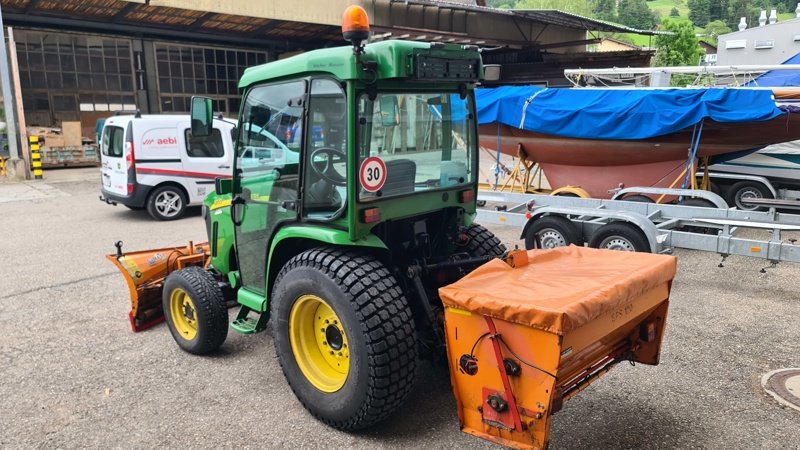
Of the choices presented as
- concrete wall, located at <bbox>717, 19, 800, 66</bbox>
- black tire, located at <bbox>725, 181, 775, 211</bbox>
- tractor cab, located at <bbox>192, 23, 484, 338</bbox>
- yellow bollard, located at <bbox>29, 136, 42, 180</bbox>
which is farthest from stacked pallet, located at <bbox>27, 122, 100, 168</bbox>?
concrete wall, located at <bbox>717, 19, 800, 66</bbox>

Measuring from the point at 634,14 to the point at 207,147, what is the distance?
356ft

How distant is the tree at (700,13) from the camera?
106875 millimetres

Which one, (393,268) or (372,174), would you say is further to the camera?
(393,268)

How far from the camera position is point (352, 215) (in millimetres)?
3330

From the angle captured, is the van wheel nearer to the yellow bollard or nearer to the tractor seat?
the yellow bollard

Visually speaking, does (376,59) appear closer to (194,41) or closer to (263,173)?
(263,173)

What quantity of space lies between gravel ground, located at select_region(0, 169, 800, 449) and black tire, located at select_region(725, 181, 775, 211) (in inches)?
172

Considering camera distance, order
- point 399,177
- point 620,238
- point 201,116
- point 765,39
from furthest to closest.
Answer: point 765,39
point 620,238
point 201,116
point 399,177

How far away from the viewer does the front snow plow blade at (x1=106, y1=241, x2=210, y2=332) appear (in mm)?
5008

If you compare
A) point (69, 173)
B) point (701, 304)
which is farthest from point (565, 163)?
point (69, 173)

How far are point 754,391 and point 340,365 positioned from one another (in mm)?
2911

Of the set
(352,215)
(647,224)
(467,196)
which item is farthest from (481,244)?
(647,224)

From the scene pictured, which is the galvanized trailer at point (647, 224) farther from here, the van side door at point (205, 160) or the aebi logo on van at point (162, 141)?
the aebi logo on van at point (162, 141)

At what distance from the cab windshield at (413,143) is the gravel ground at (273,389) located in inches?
58.1
